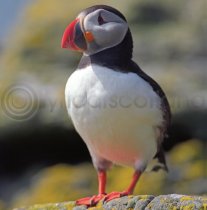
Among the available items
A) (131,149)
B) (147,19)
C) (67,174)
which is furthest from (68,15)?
(131,149)

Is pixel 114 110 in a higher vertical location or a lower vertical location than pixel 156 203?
higher

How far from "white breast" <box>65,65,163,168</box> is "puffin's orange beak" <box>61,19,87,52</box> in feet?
0.64

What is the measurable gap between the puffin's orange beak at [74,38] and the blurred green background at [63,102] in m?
2.60

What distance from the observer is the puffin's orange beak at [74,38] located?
8.19 meters

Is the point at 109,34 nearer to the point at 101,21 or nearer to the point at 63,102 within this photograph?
the point at 101,21

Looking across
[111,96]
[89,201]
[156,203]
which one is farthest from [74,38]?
[156,203]

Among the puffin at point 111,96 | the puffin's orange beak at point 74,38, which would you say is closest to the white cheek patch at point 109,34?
the puffin at point 111,96

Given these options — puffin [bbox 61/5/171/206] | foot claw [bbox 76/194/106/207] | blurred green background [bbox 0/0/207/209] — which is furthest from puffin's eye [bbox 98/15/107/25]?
blurred green background [bbox 0/0/207/209]

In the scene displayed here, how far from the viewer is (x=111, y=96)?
26.1 feet

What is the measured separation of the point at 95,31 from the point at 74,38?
0.56 feet

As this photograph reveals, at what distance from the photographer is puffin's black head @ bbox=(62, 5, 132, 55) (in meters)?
8.20

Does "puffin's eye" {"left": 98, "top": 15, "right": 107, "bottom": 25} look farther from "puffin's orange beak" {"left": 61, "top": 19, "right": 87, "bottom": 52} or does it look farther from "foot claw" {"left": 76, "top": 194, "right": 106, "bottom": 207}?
"foot claw" {"left": 76, "top": 194, "right": 106, "bottom": 207}

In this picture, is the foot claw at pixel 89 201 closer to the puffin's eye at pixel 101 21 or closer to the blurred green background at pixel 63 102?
the puffin's eye at pixel 101 21

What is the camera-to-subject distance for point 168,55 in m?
14.1
